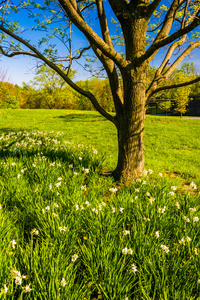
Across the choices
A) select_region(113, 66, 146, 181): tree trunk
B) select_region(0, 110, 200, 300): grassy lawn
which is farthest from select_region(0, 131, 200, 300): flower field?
select_region(113, 66, 146, 181): tree trunk

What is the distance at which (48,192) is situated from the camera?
9.13 feet

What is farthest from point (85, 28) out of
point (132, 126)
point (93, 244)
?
point (93, 244)

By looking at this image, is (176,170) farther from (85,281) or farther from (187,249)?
(85,281)

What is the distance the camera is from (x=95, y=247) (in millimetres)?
1762

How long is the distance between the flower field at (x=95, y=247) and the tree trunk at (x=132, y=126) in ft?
1.97

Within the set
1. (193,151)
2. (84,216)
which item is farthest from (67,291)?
(193,151)

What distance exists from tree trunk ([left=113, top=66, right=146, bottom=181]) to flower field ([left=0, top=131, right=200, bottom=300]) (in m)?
0.60

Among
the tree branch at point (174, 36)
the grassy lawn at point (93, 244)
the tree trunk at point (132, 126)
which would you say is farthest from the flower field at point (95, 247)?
the tree branch at point (174, 36)

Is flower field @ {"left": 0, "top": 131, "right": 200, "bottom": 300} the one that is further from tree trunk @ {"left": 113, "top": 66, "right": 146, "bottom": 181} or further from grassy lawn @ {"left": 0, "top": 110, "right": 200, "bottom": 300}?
tree trunk @ {"left": 113, "top": 66, "right": 146, "bottom": 181}

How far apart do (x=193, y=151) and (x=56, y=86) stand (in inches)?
1738

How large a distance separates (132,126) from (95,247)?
7.89 feet

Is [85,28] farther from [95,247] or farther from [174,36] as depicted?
[95,247]

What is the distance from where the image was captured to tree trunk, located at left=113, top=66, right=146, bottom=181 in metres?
3.43

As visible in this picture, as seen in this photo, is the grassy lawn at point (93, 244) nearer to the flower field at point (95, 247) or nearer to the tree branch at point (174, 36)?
the flower field at point (95, 247)
